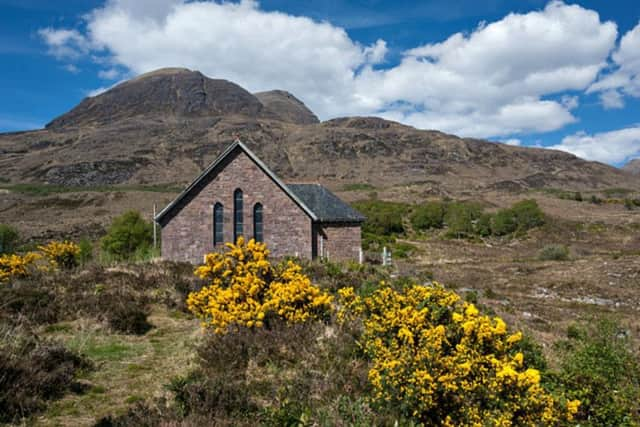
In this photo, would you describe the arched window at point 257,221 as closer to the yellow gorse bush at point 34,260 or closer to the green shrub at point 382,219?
the yellow gorse bush at point 34,260

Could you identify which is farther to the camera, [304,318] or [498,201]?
[498,201]

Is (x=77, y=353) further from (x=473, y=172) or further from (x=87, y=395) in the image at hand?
(x=473, y=172)

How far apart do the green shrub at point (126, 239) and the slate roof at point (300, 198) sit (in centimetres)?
1213

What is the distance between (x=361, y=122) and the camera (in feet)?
630

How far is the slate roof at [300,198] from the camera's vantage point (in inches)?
907

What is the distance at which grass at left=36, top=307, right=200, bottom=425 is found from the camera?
7.26 metres

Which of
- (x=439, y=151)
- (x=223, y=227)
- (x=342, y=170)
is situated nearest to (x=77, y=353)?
(x=223, y=227)

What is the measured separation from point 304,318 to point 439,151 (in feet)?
488

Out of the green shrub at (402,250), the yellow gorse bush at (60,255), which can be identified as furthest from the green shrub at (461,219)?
the yellow gorse bush at (60,255)

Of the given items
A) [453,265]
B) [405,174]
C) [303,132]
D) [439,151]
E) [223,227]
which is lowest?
[453,265]

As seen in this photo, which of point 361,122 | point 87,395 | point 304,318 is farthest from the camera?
point 361,122

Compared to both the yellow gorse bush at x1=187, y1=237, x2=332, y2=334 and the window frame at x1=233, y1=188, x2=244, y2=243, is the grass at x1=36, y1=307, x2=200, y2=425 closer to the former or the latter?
the yellow gorse bush at x1=187, y1=237, x2=332, y2=334

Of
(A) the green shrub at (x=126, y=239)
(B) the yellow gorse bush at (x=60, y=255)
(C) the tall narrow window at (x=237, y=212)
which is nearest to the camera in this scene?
(B) the yellow gorse bush at (x=60, y=255)

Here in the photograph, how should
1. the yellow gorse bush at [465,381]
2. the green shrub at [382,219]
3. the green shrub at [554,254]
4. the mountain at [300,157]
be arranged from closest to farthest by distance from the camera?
the yellow gorse bush at [465,381]
the green shrub at [554,254]
the green shrub at [382,219]
the mountain at [300,157]
